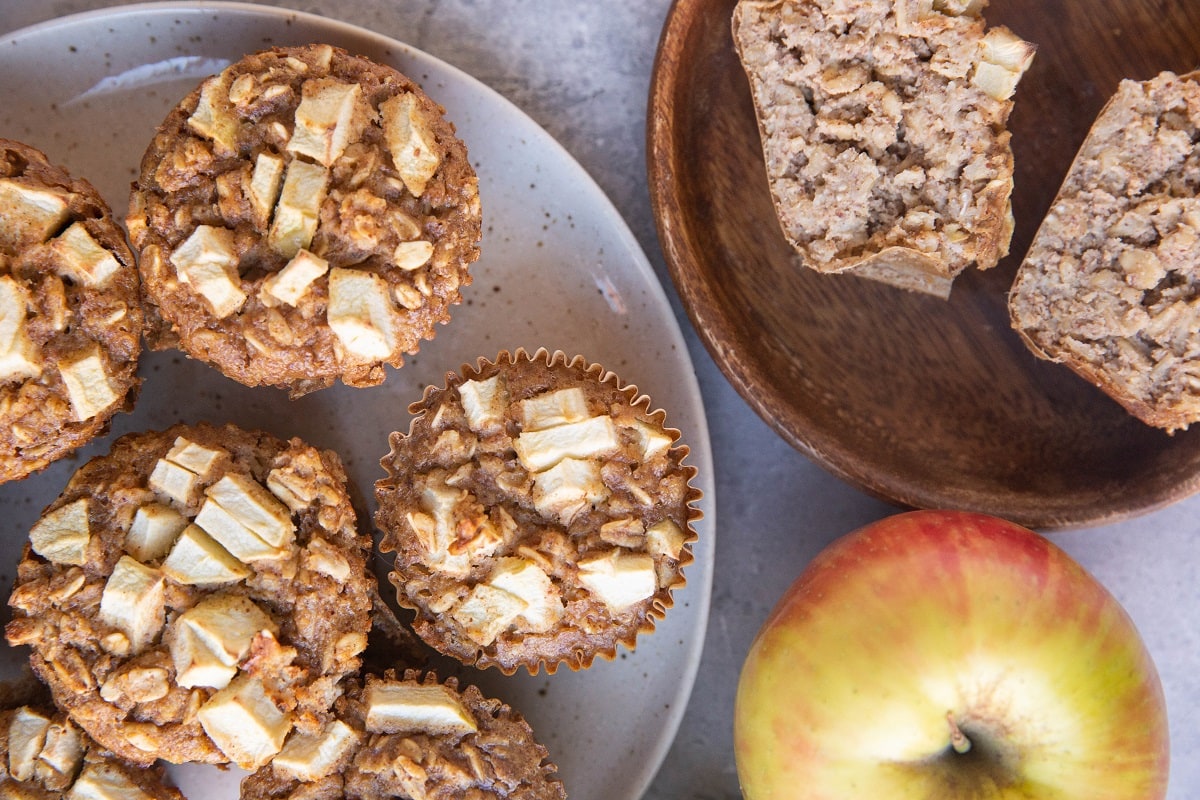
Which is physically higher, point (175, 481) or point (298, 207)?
point (298, 207)

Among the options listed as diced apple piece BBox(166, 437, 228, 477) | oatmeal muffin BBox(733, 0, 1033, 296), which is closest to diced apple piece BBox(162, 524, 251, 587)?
diced apple piece BBox(166, 437, 228, 477)

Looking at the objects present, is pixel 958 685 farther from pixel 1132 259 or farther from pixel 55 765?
pixel 55 765

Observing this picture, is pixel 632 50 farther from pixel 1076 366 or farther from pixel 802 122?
pixel 1076 366

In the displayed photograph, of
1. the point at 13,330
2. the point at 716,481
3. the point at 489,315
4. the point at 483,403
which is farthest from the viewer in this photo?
the point at 716,481

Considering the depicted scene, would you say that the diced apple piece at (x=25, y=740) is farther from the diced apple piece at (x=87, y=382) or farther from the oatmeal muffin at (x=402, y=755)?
the diced apple piece at (x=87, y=382)

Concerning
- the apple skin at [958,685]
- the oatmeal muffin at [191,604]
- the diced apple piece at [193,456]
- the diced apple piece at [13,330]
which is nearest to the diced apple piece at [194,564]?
the oatmeal muffin at [191,604]

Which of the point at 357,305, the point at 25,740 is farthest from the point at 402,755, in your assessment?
the point at 357,305

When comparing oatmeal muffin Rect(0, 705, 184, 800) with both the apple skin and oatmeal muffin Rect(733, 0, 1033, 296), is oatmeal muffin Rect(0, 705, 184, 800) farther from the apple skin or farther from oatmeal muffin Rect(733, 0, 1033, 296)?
oatmeal muffin Rect(733, 0, 1033, 296)
